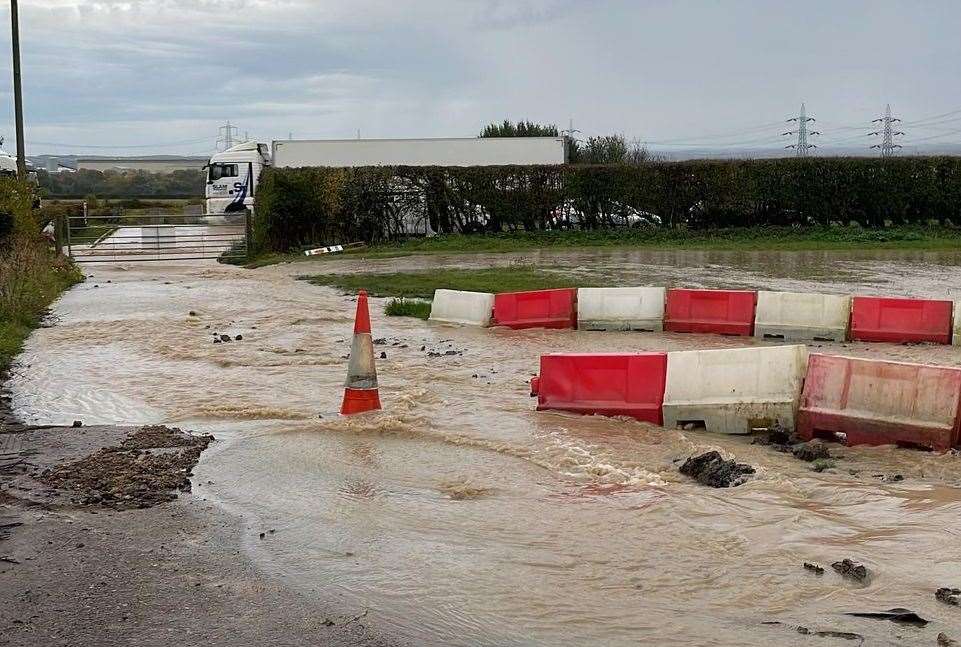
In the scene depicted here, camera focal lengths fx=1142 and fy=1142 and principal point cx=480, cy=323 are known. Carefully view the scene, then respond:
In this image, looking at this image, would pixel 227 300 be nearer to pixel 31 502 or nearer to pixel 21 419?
pixel 21 419

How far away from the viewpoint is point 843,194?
3406 centimetres

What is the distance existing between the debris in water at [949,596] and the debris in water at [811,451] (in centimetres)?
263

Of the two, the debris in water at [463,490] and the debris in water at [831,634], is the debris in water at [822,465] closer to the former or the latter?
the debris in water at [463,490]

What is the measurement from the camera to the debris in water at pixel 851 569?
569 cm

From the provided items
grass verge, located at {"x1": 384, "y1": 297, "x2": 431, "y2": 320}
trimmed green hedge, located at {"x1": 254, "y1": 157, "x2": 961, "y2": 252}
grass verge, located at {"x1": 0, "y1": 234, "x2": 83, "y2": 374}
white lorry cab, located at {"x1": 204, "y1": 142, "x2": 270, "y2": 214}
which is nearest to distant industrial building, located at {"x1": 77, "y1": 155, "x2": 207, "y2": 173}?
white lorry cab, located at {"x1": 204, "y1": 142, "x2": 270, "y2": 214}

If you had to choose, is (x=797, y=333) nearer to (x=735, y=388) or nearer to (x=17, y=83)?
(x=735, y=388)

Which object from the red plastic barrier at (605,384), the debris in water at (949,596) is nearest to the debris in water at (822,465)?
the red plastic barrier at (605,384)

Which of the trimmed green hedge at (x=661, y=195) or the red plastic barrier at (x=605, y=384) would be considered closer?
the red plastic barrier at (x=605, y=384)

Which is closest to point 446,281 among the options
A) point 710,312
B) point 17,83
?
point 710,312

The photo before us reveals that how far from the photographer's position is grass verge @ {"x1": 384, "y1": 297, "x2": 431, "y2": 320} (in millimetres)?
16609

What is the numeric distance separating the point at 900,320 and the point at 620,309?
3496mm

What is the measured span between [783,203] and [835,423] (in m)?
26.9

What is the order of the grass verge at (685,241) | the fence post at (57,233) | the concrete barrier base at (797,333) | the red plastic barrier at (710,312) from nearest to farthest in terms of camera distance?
the concrete barrier base at (797,333) < the red plastic barrier at (710,312) < the fence post at (57,233) < the grass verge at (685,241)

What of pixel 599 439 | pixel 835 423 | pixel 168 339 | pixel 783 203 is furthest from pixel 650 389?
pixel 783 203
